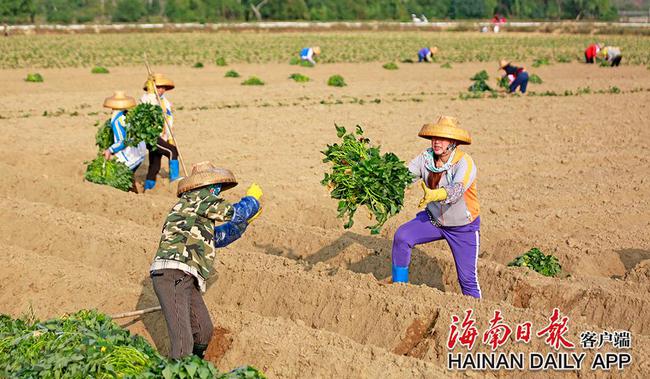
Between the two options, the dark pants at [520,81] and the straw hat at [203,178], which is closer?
the straw hat at [203,178]

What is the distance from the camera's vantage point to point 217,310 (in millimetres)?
7430

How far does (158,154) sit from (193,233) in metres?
6.12

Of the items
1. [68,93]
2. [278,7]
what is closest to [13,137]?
[68,93]

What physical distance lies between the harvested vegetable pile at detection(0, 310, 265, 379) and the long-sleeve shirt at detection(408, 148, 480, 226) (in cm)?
251

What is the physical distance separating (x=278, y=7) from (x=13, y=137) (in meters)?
68.3

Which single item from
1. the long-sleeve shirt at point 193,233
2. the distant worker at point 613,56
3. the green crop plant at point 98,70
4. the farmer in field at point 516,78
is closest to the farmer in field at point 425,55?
the distant worker at point 613,56

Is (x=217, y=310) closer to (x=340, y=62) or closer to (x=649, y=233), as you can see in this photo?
(x=649, y=233)

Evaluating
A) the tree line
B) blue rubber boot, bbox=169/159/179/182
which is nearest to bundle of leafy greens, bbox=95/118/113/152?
blue rubber boot, bbox=169/159/179/182

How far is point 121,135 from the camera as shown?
11547 millimetres

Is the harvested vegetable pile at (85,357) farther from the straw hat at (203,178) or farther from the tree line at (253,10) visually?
the tree line at (253,10)

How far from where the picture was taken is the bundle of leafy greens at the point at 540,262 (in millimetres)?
8352

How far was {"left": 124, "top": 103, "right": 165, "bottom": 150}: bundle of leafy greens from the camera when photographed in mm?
11211

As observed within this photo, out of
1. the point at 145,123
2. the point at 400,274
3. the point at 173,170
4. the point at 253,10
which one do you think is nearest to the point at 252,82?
the point at 173,170

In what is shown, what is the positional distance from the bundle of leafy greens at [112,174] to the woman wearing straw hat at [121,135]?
0.09m
